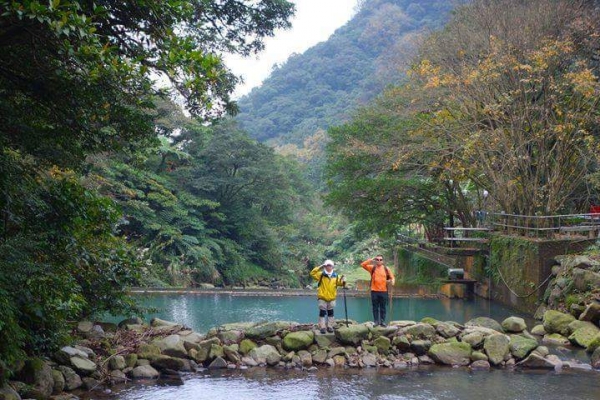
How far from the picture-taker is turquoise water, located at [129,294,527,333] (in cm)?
1573

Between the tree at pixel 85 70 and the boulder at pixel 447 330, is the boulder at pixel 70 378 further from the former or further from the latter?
the boulder at pixel 447 330

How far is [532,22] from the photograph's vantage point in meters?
17.5

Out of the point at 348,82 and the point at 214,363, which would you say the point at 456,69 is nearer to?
the point at 214,363

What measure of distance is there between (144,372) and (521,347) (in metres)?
6.48

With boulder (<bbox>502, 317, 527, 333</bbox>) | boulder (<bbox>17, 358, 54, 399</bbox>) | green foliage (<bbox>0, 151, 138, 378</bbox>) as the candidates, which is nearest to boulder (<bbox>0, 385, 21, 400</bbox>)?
green foliage (<bbox>0, 151, 138, 378</bbox>)

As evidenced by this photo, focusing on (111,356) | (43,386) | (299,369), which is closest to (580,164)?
(299,369)

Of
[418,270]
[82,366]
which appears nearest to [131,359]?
[82,366]

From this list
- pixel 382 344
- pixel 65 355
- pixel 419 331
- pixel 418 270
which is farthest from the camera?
pixel 418 270

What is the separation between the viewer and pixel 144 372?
32.2 ft

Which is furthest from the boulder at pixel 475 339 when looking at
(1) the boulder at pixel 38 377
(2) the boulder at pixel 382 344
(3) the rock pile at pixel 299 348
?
(1) the boulder at pixel 38 377

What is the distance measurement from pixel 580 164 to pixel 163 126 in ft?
58.8

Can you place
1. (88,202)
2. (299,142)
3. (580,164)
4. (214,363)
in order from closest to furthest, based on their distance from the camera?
(88,202), (214,363), (580,164), (299,142)

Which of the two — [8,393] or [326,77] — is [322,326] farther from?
[326,77]

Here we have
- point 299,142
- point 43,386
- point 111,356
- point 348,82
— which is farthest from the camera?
point 348,82
